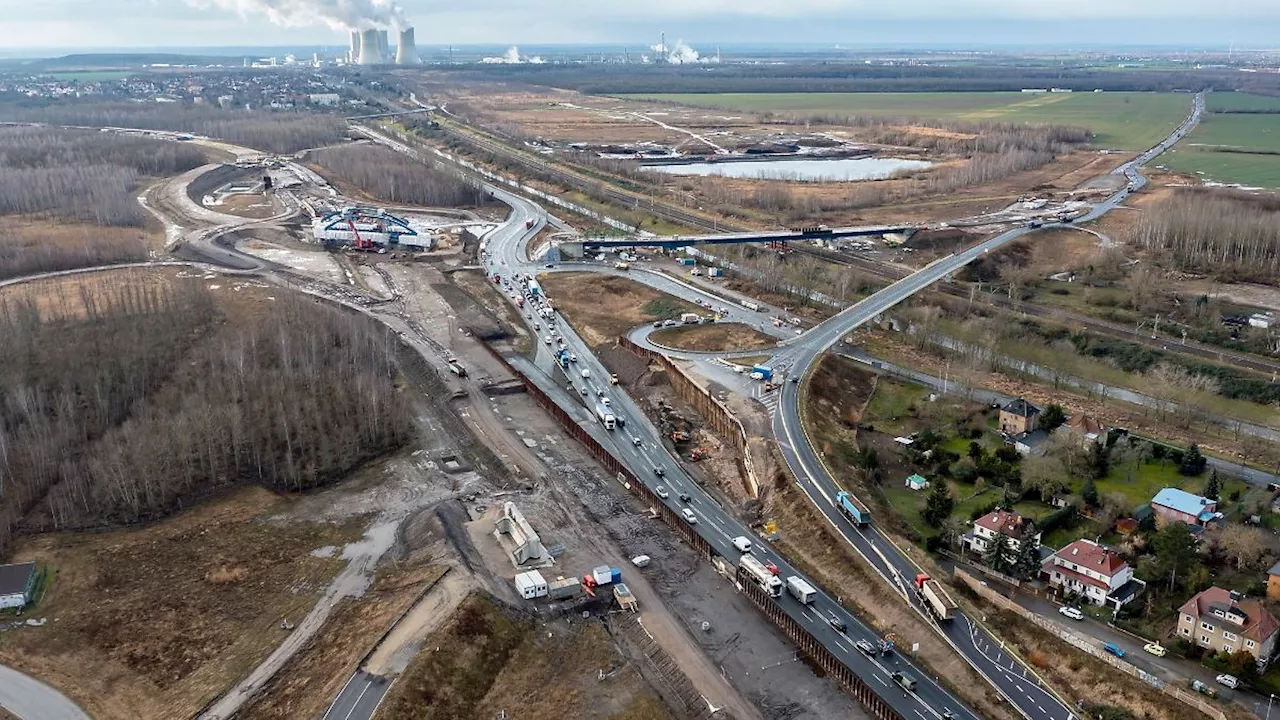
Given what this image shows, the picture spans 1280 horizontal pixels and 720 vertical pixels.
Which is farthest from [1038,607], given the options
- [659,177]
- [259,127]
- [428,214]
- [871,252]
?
[259,127]

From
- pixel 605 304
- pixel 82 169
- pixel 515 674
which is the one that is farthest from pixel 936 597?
pixel 82 169

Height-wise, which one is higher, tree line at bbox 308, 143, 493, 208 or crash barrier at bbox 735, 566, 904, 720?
tree line at bbox 308, 143, 493, 208

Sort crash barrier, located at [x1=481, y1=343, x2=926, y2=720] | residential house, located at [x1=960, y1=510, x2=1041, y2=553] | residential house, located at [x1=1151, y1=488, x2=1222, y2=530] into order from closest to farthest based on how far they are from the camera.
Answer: crash barrier, located at [x1=481, y1=343, x2=926, y2=720] < residential house, located at [x1=960, y1=510, x2=1041, y2=553] < residential house, located at [x1=1151, y1=488, x2=1222, y2=530]

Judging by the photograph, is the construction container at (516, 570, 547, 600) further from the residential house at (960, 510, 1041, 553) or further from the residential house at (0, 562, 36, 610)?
the residential house at (0, 562, 36, 610)

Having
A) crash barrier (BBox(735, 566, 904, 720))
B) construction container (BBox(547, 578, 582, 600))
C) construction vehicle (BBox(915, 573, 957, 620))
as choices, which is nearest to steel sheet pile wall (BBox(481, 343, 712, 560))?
crash barrier (BBox(735, 566, 904, 720))

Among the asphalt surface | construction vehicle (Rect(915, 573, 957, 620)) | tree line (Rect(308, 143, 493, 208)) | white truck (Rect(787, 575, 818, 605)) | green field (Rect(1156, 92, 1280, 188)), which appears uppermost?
green field (Rect(1156, 92, 1280, 188))

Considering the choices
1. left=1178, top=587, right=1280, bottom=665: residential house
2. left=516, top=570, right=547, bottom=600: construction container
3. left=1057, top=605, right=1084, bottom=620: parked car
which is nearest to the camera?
left=1178, top=587, right=1280, bottom=665: residential house

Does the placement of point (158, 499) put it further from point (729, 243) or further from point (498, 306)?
point (729, 243)

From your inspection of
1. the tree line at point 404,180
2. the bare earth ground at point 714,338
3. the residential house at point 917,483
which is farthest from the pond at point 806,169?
the residential house at point 917,483
